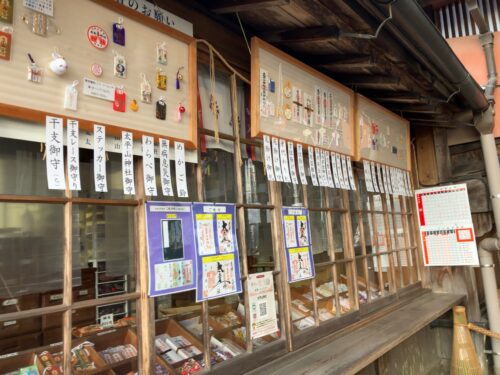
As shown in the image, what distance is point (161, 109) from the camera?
239 cm

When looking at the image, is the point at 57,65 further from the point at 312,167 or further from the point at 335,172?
the point at 335,172

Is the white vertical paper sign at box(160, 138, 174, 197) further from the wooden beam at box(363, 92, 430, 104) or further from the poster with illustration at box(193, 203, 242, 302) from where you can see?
the wooden beam at box(363, 92, 430, 104)

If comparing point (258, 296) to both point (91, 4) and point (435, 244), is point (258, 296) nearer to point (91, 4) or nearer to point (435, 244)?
point (91, 4)

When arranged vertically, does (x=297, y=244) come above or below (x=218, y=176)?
below

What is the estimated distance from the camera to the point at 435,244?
5.69 meters

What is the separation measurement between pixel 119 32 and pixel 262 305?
229 centimetres

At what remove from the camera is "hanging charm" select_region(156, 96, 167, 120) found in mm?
2367

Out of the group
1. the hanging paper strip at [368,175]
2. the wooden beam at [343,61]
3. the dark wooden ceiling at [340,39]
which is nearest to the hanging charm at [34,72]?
the dark wooden ceiling at [340,39]

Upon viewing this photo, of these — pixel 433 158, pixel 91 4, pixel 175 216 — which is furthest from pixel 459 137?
pixel 91 4

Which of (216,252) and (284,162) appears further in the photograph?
(284,162)

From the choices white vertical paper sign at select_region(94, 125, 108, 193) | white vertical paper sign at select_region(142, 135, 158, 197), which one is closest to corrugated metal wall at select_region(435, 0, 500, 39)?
white vertical paper sign at select_region(142, 135, 158, 197)

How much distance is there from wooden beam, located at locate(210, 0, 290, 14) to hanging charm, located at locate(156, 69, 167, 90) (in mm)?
Answer: 830

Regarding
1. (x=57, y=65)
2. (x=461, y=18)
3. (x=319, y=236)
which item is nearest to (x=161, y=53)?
(x=57, y=65)

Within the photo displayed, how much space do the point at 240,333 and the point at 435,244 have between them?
13.1ft
